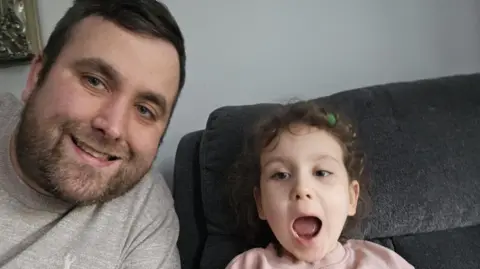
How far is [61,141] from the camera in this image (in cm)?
116

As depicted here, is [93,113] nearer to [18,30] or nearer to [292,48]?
[18,30]

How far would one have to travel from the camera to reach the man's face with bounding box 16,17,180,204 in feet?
3.80

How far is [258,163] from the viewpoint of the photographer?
1.32m

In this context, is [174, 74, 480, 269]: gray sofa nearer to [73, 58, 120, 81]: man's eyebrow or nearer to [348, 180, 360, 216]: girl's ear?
[348, 180, 360, 216]: girl's ear

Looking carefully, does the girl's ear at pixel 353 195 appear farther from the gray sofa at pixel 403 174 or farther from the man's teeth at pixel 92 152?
the man's teeth at pixel 92 152

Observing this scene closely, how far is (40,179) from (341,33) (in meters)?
1.04

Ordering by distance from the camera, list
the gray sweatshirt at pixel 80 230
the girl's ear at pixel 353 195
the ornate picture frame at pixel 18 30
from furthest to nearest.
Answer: the ornate picture frame at pixel 18 30, the girl's ear at pixel 353 195, the gray sweatshirt at pixel 80 230

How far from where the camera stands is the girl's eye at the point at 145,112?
1236mm

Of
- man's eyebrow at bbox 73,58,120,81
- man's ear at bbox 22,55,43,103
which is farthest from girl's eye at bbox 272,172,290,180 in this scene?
man's ear at bbox 22,55,43,103

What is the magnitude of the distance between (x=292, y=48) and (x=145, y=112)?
68cm

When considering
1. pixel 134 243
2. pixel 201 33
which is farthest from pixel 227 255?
pixel 201 33

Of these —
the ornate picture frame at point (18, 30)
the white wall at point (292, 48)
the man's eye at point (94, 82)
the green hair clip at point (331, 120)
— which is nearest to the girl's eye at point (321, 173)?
the green hair clip at point (331, 120)

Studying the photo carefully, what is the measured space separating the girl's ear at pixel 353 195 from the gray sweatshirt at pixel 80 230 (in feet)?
1.36

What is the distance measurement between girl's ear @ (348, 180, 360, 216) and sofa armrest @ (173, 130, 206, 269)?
1.28 ft
